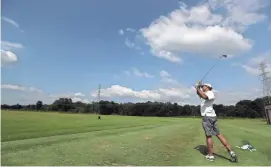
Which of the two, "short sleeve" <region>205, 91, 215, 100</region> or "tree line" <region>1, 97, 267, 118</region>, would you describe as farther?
"tree line" <region>1, 97, 267, 118</region>

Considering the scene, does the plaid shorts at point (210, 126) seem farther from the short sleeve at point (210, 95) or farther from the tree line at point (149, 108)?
the tree line at point (149, 108)

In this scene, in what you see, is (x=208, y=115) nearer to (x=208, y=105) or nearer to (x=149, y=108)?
(x=208, y=105)

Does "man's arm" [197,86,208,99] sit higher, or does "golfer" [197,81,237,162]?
"man's arm" [197,86,208,99]

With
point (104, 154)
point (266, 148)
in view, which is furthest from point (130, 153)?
point (266, 148)

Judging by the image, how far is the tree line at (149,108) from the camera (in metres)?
148

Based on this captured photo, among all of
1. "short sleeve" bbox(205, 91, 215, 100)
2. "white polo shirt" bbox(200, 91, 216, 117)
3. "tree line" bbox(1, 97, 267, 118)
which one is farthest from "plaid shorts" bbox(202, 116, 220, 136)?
"tree line" bbox(1, 97, 267, 118)

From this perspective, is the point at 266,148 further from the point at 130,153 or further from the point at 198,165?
the point at 130,153

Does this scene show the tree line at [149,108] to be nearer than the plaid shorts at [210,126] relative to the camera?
No

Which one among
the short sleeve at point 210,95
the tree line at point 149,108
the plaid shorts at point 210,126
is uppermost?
the tree line at point 149,108

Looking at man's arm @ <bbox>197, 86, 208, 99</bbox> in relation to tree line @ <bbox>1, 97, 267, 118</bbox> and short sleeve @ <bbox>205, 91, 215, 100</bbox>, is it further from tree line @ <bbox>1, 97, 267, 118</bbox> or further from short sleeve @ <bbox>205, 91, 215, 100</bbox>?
tree line @ <bbox>1, 97, 267, 118</bbox>

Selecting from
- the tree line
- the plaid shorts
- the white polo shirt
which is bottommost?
the plaid shorts

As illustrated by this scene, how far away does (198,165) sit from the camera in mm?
7758

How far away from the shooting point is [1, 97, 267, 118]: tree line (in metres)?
148

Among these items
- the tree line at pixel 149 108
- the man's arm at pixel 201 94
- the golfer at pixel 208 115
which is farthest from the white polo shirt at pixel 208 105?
the tree line at pixel 149 108
